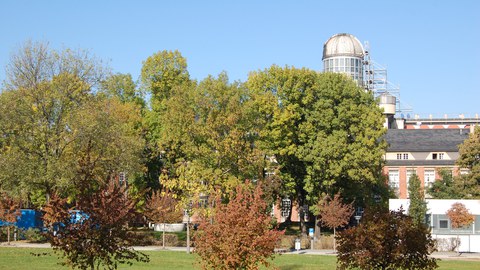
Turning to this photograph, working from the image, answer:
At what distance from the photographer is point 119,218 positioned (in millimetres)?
19688

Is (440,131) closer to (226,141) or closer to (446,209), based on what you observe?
(446,209)

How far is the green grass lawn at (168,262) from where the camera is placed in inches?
1156

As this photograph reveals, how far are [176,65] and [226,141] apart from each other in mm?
14858

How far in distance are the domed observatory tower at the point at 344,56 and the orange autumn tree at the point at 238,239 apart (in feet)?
262

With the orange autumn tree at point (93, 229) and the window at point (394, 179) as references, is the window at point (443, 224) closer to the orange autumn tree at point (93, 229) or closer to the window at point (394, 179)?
the window at point (394, 179)

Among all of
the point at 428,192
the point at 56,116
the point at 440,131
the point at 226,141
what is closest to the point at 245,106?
the point at 226,141

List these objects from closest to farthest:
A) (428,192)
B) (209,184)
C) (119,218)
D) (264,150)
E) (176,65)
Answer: (119,218), (209,184), (264,150), (176,65), (428,192)

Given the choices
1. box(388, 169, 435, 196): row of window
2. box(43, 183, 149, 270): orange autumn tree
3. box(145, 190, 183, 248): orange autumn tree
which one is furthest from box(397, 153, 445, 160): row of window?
box(43, 183, 149, 270): orange autumn tree

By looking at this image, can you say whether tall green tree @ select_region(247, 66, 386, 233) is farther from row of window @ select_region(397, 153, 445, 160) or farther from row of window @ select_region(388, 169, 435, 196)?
row of window @ select_region(397, 153, 445, 160)

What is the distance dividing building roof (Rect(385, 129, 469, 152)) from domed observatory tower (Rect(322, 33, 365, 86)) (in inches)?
984

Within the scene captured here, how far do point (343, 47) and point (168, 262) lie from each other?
234 ft

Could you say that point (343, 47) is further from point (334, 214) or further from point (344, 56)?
point (334, 214)

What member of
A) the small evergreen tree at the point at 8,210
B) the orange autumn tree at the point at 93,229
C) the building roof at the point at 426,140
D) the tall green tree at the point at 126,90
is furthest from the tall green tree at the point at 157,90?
the orange autumn tree at the point at 93,229

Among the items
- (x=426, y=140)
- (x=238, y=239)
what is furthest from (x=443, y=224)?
(x=238, y=239)
